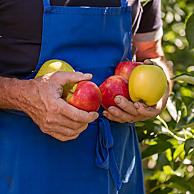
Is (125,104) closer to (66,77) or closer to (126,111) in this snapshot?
(126,111)

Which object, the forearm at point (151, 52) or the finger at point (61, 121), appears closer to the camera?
the finger at point (61, 121)

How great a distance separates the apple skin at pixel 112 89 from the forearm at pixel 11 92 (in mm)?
230

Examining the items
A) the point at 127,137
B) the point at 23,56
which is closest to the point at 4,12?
the point at 23,56

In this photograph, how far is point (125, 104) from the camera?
1.06 metres

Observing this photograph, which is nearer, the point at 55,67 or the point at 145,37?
the point at 55,67

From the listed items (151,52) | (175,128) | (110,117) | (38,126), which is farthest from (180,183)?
(38,126)

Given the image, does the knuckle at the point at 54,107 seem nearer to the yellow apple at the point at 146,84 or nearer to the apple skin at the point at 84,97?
the apple skin at the point at 84,97

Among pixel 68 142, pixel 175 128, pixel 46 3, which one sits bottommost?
pixel 175 128

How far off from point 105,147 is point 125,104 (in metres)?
0.14

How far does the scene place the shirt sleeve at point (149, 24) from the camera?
1396 mm

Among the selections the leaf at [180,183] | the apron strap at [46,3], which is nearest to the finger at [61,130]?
the apron strap at [46,3]

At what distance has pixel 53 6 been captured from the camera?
1075 mm

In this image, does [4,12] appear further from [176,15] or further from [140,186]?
[176,15]

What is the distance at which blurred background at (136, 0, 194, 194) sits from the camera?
4.73 feet
